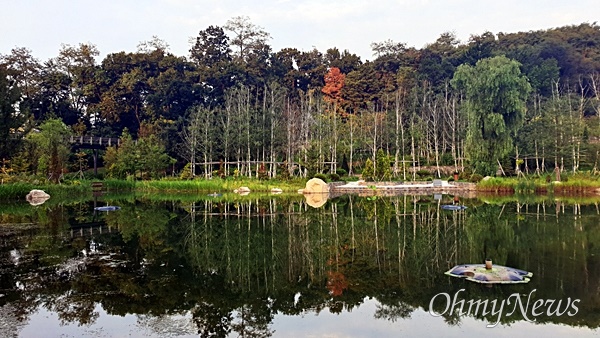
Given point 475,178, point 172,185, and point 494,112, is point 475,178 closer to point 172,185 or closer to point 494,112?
point 494,112

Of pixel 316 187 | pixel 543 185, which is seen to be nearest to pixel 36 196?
pixel 316 187

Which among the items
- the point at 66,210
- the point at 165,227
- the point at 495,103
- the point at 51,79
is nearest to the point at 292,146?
the point at 495,103

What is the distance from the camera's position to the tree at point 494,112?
3127 cm

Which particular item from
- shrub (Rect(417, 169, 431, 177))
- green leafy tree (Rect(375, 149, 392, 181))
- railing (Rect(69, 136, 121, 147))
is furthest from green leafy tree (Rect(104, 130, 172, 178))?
shrub (Rect(417, 169, 431, 177))

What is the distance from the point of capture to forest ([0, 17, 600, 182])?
31.9 metres

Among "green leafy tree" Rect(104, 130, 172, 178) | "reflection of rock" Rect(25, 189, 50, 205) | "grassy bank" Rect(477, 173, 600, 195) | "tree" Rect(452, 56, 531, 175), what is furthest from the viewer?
"green leafy tree" Rect(104, 130, 172, 178)

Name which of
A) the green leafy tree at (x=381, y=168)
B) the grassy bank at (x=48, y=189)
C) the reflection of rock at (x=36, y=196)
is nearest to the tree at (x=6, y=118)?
the grassy bank at (x=48, y=189)

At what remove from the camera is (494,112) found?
105 feet

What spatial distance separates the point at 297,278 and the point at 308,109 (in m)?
33.8

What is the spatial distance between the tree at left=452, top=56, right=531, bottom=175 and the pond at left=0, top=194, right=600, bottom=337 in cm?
1568

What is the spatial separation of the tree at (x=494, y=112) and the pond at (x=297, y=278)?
51.5 ft

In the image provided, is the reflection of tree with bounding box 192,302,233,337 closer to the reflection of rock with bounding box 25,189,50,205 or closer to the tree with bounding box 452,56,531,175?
A: the reflection of rock with bounding box 25,189,50,205

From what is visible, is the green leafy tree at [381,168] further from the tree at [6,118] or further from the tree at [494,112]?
the tree at [6,118]

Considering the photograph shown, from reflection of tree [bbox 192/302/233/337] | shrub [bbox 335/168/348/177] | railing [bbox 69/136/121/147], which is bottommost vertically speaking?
reflection of tree [bbox 192/302/233/337]
